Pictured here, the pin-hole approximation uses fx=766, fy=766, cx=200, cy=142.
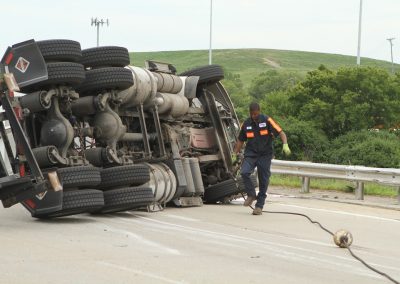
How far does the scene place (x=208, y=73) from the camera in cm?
1377

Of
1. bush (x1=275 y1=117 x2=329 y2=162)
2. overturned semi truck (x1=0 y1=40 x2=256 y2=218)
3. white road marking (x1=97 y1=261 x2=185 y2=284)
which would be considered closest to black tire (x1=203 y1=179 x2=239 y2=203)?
overturned semi truck (x1=0 y1=40 x2=256 y2=218)

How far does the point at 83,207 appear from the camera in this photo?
9.61 m

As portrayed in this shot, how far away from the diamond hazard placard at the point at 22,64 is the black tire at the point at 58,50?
42cm

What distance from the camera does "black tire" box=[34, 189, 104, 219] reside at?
948 cm

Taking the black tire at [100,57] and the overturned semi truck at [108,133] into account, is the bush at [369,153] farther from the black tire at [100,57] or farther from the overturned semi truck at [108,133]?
the black tire at [100,57]

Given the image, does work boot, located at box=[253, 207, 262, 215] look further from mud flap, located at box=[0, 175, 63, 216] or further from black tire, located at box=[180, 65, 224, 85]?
mud flap, located at box=[0, 175, 63, 216]

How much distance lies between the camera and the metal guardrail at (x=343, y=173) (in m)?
15.0

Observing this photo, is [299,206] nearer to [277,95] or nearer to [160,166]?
[160,166]

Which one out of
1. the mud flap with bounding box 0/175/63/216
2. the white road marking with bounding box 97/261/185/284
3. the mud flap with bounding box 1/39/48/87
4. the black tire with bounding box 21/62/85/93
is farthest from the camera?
the black tire with bounding box 21/62/85/93

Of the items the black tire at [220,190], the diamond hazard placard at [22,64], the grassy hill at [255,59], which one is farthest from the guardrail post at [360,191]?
the grassy hill at [255,59]

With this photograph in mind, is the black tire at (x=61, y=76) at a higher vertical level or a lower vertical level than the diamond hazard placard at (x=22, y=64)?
lower

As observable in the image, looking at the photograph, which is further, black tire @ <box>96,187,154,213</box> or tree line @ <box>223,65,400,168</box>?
tree line @ <box>223,65,400,168</box>

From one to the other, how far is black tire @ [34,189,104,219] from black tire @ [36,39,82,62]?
5.67 feet

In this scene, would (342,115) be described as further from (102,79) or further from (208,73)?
(102,79)
